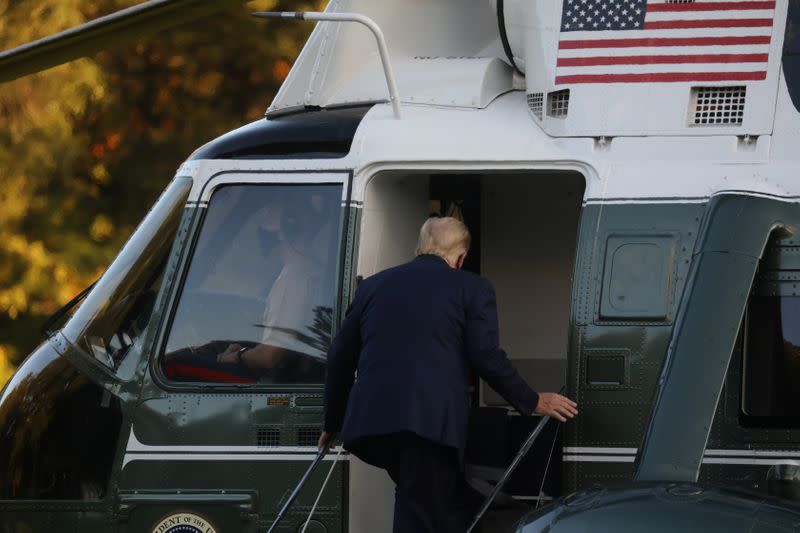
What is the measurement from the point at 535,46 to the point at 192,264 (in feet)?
5.86

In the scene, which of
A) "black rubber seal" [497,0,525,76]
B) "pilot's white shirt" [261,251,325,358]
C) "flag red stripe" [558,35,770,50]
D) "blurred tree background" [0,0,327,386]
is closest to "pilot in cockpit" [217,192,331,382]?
"pilot's white shirt" [261,251,325,358]

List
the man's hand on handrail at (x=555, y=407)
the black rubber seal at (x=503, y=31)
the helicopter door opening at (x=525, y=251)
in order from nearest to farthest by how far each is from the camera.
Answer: the man's hand on handrail at (x=555, y=407) < the black rubber seal at (x=503, y=31) < the helicopter door opening at (x=525, y=251)

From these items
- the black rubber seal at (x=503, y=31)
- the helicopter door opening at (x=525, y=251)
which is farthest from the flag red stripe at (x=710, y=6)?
the helicopter door opening at (x=525, y=251)

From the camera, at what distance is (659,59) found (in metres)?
6.53

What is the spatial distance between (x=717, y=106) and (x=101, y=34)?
263 centimetres

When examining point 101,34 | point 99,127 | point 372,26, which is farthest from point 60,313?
point 99,127

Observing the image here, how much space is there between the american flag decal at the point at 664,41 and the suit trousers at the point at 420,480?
171 centimetres

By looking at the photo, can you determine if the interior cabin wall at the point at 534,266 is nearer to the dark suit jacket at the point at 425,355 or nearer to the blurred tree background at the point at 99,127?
the dark suit jacket at the point at 425,355

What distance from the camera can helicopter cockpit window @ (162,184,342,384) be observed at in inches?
266

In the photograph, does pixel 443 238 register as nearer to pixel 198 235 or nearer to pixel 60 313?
pixel 198 235

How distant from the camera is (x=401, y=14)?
25.2ft

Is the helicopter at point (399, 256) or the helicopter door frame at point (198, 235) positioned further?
the helicopter door frame at point (198, 235)

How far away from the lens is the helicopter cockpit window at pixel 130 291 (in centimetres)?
695

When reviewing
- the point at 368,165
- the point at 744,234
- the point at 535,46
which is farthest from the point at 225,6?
the point at 744,234
